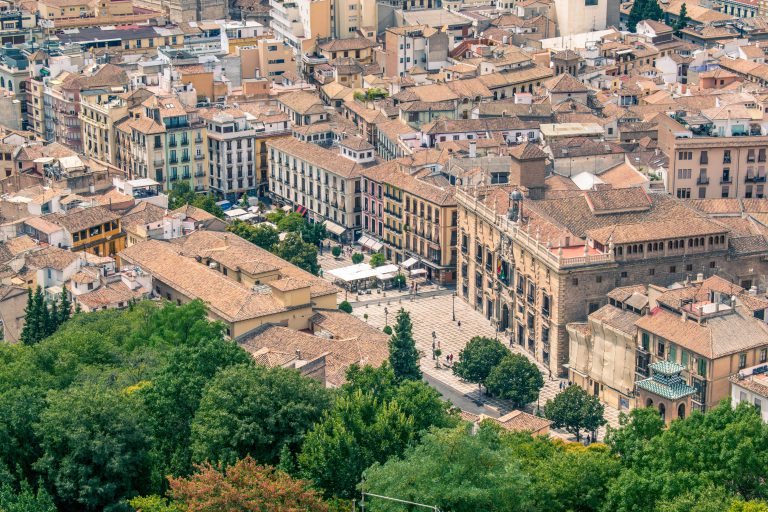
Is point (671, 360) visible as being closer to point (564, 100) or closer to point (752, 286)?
point (752, 286)

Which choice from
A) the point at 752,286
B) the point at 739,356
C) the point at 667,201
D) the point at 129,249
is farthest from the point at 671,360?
the point at 129,249

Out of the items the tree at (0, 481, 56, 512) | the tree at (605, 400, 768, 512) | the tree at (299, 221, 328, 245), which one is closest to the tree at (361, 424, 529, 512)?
the tree at (605, 400, 768, 512)

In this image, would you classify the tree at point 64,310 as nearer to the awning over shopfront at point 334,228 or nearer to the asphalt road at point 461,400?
the asphalt road at point 461,400

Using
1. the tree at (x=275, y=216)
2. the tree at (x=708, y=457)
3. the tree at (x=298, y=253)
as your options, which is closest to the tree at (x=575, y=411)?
the tree at (x=708, y=457)

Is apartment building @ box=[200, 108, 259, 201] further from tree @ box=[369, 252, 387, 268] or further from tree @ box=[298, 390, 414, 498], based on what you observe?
tree @ box=[298, 390, 414, 498]

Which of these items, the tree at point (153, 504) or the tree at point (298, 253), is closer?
the tree at point (153, 504)
